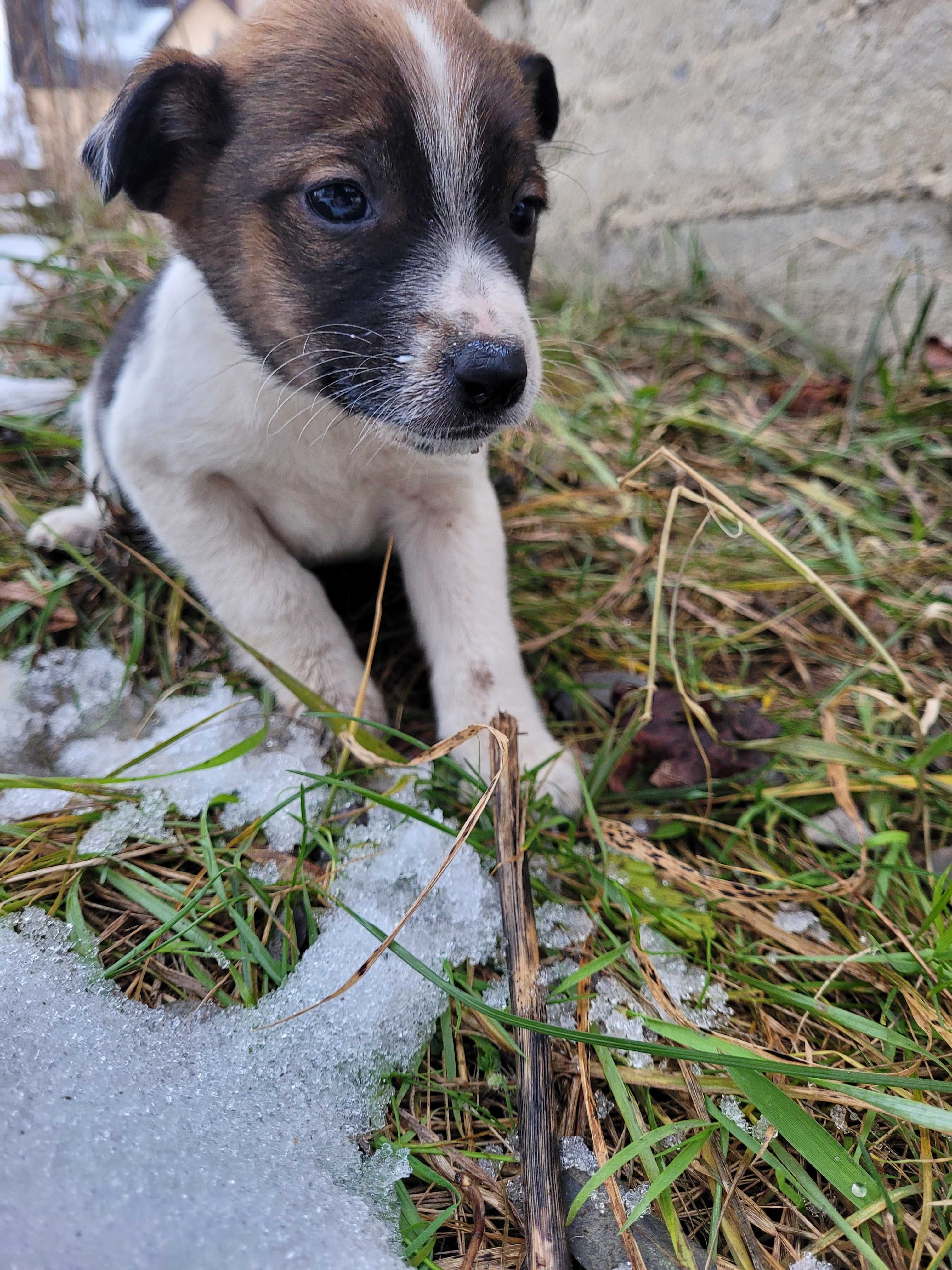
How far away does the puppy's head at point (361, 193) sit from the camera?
5.58 ft

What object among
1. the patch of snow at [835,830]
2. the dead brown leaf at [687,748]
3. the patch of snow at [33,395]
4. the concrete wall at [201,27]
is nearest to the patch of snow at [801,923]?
the patch of snow at [835,830]

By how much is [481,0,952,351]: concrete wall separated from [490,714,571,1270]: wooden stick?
2413 mm

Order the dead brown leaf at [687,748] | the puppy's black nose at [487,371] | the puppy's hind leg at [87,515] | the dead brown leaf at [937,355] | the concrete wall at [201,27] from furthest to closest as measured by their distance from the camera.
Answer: the dead brown leaf at [937,355], the puppy's hind leg at [87,515], the concrete wall at [201,27], the dead brown leaf at [687,748], the puppy's black nose at [487,371]

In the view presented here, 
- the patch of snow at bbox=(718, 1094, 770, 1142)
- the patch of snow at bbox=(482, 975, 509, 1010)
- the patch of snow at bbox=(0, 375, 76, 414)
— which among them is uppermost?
the patch of snow at bbox=(0, 375, 76, 414)

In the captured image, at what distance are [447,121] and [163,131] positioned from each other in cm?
65

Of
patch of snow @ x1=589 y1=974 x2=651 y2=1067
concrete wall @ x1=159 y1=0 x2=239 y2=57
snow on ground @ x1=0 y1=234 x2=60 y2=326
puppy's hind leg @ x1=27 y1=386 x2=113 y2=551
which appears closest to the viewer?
patch of snow @ x1=589 y1=974 x2=651 y2=1067

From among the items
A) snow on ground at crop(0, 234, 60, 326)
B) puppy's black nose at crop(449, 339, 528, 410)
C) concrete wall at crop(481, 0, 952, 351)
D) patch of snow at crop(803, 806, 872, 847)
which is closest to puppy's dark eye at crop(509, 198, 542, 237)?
puppy's black nose at crop(449, 339, 528, 410)

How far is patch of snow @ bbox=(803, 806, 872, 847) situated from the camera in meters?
1.99

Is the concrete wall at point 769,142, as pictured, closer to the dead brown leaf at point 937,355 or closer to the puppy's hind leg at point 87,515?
the dead brown leaf at point 937,355

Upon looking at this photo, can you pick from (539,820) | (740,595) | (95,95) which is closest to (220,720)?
(539,820)

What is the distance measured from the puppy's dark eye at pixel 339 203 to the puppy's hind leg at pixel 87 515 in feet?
3.87

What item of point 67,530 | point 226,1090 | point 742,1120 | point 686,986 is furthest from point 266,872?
point 67,530

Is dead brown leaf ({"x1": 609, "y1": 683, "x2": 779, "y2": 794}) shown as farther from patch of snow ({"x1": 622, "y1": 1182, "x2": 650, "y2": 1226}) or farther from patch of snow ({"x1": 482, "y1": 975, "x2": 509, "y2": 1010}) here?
patch of snow ({"x1": 622, "y1": 1182, "x2": 650, "y2": 1226})

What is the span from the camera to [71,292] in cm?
421
